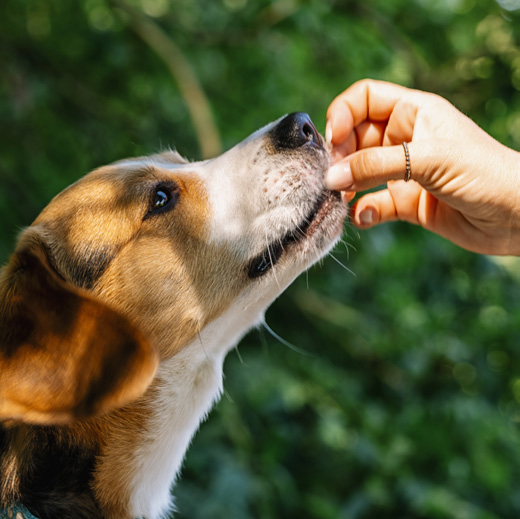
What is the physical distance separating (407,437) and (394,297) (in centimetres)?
179

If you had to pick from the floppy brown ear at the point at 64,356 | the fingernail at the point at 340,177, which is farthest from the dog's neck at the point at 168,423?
the fingernail at the point at 340,177

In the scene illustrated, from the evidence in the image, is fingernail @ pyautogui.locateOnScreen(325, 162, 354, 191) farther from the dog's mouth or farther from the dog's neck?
the dog's neck

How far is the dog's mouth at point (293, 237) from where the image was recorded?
93.2 inches

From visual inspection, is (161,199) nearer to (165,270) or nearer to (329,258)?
(165,270)

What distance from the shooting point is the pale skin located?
2.01 metres

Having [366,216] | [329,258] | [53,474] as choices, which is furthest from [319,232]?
[329,258]

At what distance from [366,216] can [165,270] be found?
0.96m

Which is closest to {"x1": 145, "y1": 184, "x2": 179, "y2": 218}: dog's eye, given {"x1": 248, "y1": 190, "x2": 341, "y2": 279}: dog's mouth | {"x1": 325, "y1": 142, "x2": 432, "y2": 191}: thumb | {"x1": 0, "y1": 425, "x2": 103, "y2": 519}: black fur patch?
{"x1": 248, "y1": 190, "x2": 341, "y2": 279}: dog's mouth

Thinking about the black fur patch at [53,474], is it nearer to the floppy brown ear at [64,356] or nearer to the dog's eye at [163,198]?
the floppy brown ear at [64,356]

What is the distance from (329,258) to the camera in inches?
212

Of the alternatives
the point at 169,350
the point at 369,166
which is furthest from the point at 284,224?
the point at 169,350

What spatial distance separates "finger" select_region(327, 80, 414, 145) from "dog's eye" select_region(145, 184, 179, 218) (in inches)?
27.7

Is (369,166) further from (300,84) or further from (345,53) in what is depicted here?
(300,84)

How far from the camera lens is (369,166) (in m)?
2.00
